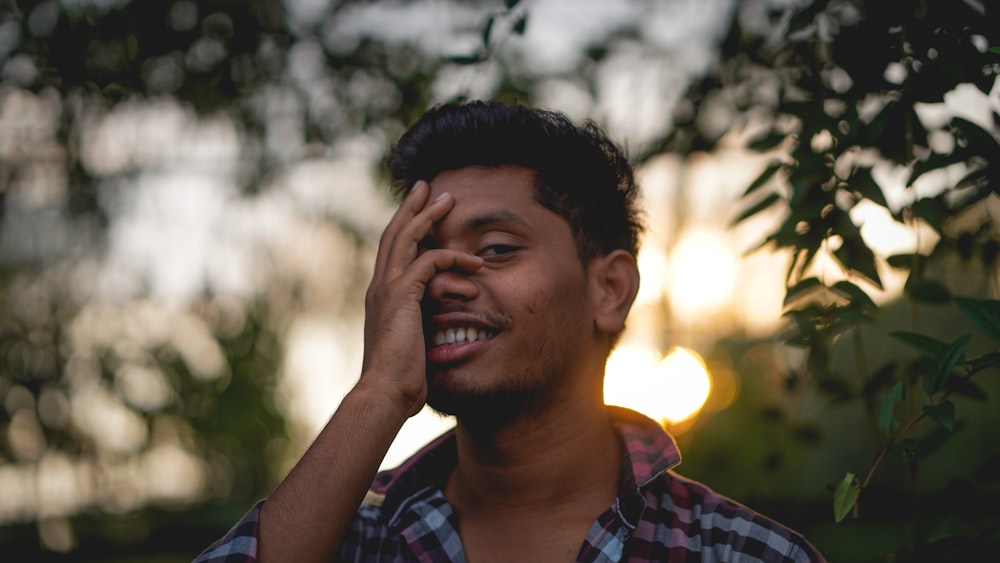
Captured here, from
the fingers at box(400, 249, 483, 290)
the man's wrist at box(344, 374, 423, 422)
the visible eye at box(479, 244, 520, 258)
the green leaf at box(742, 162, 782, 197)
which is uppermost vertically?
the green leaf at box(742, 162, 782, 197)

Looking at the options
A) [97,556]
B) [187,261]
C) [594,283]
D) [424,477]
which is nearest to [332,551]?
[424,477]

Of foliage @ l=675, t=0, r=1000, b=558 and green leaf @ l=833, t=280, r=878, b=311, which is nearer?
foliage @ l=675, t=0, r=1000, b=558

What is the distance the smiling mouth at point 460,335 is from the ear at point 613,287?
1.23 ft

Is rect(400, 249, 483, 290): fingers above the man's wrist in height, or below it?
above

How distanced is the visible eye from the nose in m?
0.08

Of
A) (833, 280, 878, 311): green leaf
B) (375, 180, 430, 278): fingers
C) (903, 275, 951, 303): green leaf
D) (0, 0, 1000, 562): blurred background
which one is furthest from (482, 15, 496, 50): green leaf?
(903, 275, 951, 303): green leaf

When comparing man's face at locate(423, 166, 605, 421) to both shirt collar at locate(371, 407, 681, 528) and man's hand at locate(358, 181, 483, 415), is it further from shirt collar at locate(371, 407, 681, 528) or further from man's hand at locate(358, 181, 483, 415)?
shirt collar at locate(371, 407, 681, 528)

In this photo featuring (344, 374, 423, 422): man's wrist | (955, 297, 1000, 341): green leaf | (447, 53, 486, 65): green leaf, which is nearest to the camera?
(955, 297, 1000, 341): green leaf

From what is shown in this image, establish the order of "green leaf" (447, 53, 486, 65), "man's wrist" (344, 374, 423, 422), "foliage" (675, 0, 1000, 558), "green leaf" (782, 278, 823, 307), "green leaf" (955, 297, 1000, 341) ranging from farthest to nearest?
"green leaf" (447, 53, 486, 65), "green leaf" (782, 278, 823, 307), "man's wrist" (344, 374, 423, 422), "foliage" (675, 0, 1000, 558), "green leaf" (955, 297, 1000, 341)

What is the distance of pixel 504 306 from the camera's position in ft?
5.91

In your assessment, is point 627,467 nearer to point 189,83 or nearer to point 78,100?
point 189,83

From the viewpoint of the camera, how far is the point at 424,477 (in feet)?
6.76

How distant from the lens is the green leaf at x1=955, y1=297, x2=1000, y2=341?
4.21 ft

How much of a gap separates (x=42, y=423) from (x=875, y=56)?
3.72 m
